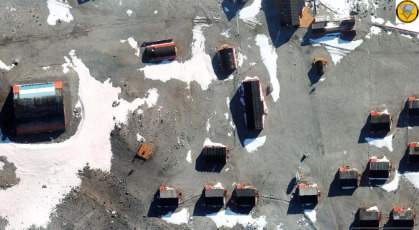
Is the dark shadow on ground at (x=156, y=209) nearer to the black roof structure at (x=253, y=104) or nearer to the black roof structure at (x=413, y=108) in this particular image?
the black roof structure at (x=253, y=104)

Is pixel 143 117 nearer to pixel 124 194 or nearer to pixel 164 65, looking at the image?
pixel 164 65

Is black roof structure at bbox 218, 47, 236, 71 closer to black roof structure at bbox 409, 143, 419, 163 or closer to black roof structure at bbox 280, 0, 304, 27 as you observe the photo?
black roof structure at bbox 280, 0, 304, 27

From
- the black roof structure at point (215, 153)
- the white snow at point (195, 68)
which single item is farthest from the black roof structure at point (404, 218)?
the white snow at point (195, 68)

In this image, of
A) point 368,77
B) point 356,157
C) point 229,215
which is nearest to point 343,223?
point 356,157

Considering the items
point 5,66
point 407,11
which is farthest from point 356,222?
point 5,66

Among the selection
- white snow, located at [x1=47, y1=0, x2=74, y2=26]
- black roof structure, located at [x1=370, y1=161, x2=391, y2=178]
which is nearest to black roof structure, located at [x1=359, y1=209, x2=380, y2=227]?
black roof structure, located at [x1=370, y1=161, x2=391, y2=178]
